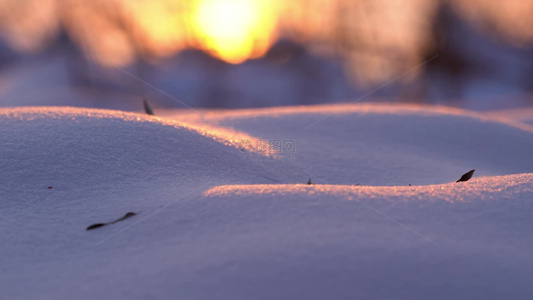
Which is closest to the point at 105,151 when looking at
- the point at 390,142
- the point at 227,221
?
the point at 227,221

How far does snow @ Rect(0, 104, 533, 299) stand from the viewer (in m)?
0.74

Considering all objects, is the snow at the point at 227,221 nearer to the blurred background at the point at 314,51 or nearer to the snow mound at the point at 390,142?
the snow mound at the point at 390,142

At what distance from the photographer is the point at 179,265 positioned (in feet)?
2.55

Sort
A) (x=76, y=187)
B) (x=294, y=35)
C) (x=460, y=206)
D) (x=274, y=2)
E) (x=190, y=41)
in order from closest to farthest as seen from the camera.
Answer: (x=460, y=206) < (x=76, y=187) < (x=274, y=2) < (x=294, y=35) < (x=190, y=41)

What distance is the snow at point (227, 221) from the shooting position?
2.43 feet

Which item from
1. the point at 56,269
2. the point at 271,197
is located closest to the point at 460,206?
the point at 271,197

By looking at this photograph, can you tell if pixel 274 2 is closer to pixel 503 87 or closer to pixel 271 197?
pixel 503 87

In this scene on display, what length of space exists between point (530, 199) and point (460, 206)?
0.56ft

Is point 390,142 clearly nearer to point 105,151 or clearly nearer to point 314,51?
point 105,151

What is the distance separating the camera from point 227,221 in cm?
89

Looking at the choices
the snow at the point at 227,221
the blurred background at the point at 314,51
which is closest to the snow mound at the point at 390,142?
the snow at the point at 227,221

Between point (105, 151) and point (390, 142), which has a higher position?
point (390, 142)

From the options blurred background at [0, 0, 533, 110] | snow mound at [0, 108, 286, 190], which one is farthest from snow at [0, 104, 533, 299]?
blurred background at [0, 0, 533, 110]

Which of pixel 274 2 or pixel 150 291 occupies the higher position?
pixel 274 2
